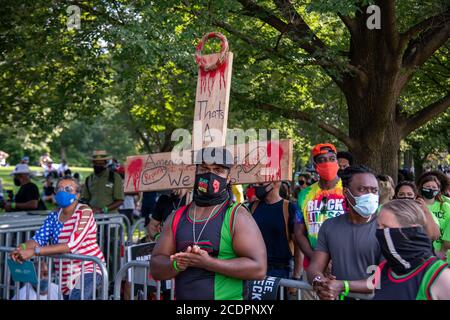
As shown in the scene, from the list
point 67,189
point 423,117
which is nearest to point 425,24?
point 423,117

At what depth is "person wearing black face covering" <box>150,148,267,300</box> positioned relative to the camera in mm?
3852

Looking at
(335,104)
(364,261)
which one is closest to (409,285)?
(364,261)

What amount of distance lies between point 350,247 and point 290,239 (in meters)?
2.16

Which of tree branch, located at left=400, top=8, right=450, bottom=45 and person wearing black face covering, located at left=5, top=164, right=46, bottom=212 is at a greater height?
tree branch, located at left=400, top=8, right=450, bottom=45

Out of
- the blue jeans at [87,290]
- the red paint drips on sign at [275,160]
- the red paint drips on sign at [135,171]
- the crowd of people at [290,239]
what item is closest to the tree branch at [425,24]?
the crowd of people at [290,239]

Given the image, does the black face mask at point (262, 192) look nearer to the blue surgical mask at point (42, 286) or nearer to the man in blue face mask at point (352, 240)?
the man in blue face mask at point (352, 240)

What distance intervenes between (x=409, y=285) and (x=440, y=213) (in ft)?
11.8

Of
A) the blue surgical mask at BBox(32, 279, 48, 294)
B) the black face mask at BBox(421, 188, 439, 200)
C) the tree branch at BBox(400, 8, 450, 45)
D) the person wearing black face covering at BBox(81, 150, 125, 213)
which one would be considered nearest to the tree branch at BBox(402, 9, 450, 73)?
the tree branch at BBox(400, 8, 450, 45)

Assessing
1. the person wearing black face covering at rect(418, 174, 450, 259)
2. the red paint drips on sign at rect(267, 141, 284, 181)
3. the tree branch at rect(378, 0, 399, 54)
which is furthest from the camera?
the tree branch at rect(378, 0, 399, 54)

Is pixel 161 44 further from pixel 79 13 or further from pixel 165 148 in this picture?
pixel 165 148

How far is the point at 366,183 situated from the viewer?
4324 millimetres

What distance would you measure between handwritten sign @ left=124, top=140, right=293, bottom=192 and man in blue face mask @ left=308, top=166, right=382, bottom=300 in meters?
0.87

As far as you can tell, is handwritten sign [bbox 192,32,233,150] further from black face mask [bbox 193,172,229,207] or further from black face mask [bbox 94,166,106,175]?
black face mask [bbox 94,166,106,175]

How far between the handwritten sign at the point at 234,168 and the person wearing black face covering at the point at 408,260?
172cm
